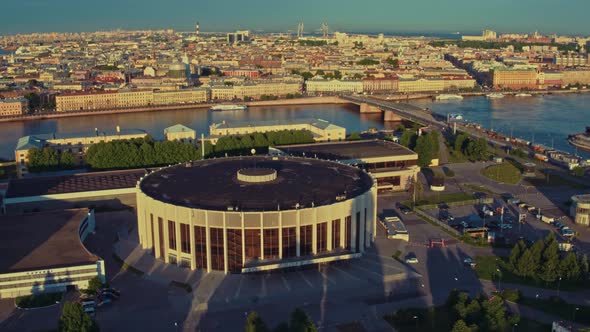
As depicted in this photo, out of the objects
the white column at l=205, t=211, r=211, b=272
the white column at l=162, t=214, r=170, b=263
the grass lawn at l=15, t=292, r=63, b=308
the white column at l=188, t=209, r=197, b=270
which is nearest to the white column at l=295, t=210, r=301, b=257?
the white column at l=205, t=211, r=211, b=272

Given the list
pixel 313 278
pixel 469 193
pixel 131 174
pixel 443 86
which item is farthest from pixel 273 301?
pixel 443 86

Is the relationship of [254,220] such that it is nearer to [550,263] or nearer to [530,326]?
[530,326]

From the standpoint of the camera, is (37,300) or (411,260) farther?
(411,260)

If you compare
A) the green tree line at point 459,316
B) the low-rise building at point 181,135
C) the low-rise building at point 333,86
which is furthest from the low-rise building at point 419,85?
the green tree line at point 459,316

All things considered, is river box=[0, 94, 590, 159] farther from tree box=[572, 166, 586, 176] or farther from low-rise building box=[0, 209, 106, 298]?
low-rise building box=[0, 209, 106, 298]

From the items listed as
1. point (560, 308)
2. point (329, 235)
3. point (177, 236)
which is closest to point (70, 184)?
point (177, 236)

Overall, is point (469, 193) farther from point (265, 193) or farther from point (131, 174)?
point (131, 174)

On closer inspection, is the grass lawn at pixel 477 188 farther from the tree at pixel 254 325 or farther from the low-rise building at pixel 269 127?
the tree at pixel 254 325
